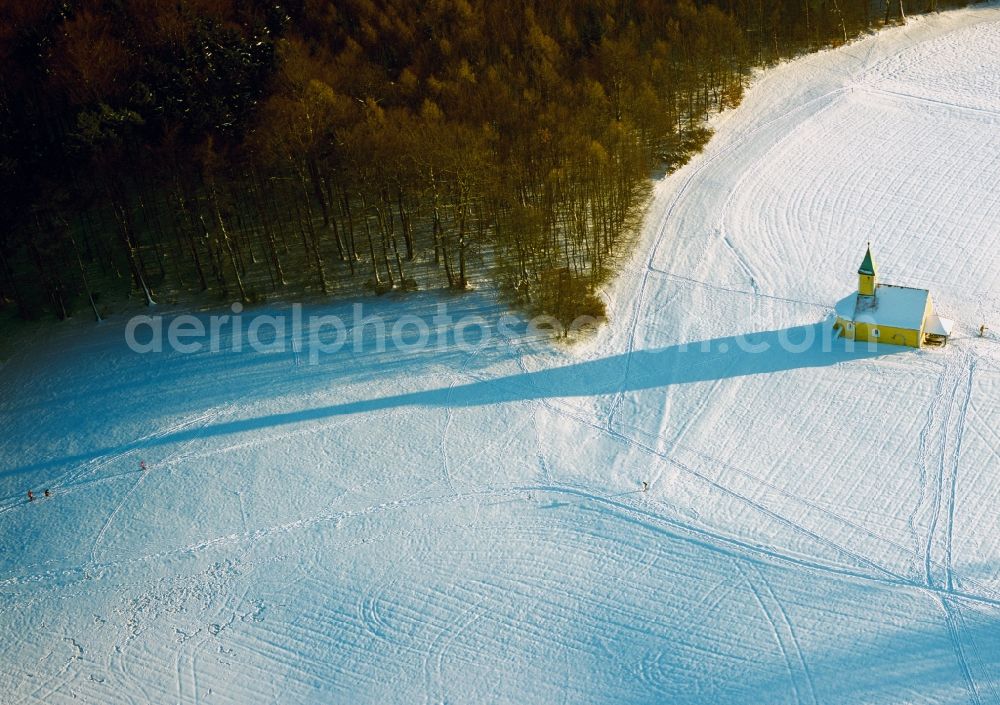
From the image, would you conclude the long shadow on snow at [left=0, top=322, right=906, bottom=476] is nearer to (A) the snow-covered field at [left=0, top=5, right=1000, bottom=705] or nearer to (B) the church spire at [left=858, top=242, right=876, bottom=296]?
(A) the snow-covered field at [left=0, top=5, right=1000, bottom=705]

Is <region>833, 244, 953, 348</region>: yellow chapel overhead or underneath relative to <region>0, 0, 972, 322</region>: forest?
underneath

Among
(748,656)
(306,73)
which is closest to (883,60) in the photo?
(306,73)

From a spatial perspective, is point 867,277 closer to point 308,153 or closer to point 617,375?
point 617,375

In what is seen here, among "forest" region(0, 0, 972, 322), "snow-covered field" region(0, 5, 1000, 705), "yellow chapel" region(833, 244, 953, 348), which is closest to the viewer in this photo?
"snow-covered field" region(0, 5, 1000, 705)

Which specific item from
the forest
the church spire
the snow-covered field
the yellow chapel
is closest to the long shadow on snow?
the snow-covered field

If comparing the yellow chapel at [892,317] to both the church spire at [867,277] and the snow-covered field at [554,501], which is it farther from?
the snow-covered field at [554,501]

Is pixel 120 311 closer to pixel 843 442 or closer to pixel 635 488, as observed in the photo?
pixel 635 488

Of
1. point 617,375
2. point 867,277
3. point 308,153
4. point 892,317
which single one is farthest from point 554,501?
point 308,153
